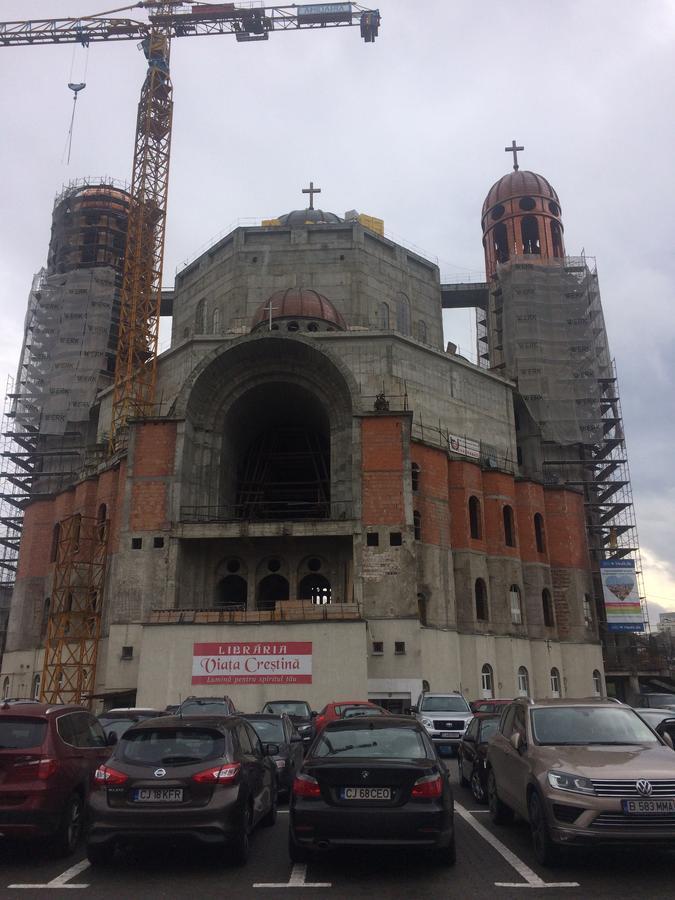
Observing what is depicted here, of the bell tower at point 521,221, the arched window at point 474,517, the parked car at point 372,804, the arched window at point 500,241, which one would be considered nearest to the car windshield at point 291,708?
the parked car at point 372,804

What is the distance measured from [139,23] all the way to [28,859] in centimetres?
6203

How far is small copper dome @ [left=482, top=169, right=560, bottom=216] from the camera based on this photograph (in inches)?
2282

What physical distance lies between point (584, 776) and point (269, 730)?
20.5 ft

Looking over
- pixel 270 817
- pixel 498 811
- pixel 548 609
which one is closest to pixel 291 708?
pixel 270 817

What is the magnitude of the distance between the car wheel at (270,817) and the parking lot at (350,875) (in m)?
0.99

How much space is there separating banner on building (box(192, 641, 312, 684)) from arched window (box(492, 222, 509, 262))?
4037 centimetres

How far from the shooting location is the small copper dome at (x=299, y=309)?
41.3 metres

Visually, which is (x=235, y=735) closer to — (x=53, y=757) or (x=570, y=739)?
(x=53, y=757)

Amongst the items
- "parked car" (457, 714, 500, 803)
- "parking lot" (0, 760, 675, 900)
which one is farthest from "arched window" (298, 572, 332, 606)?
"parking lot" (0, 760, 675, 900)

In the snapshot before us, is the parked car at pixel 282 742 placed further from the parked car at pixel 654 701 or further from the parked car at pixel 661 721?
the parked car at pixel 654 701

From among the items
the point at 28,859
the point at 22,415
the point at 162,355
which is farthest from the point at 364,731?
the point at 22,415

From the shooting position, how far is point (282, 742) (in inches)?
457

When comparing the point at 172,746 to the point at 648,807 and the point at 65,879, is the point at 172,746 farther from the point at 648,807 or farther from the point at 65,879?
the point at 648,807

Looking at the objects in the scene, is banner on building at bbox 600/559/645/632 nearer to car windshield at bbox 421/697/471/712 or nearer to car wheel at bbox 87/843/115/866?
car windshield at bbox 421/697/471/712
